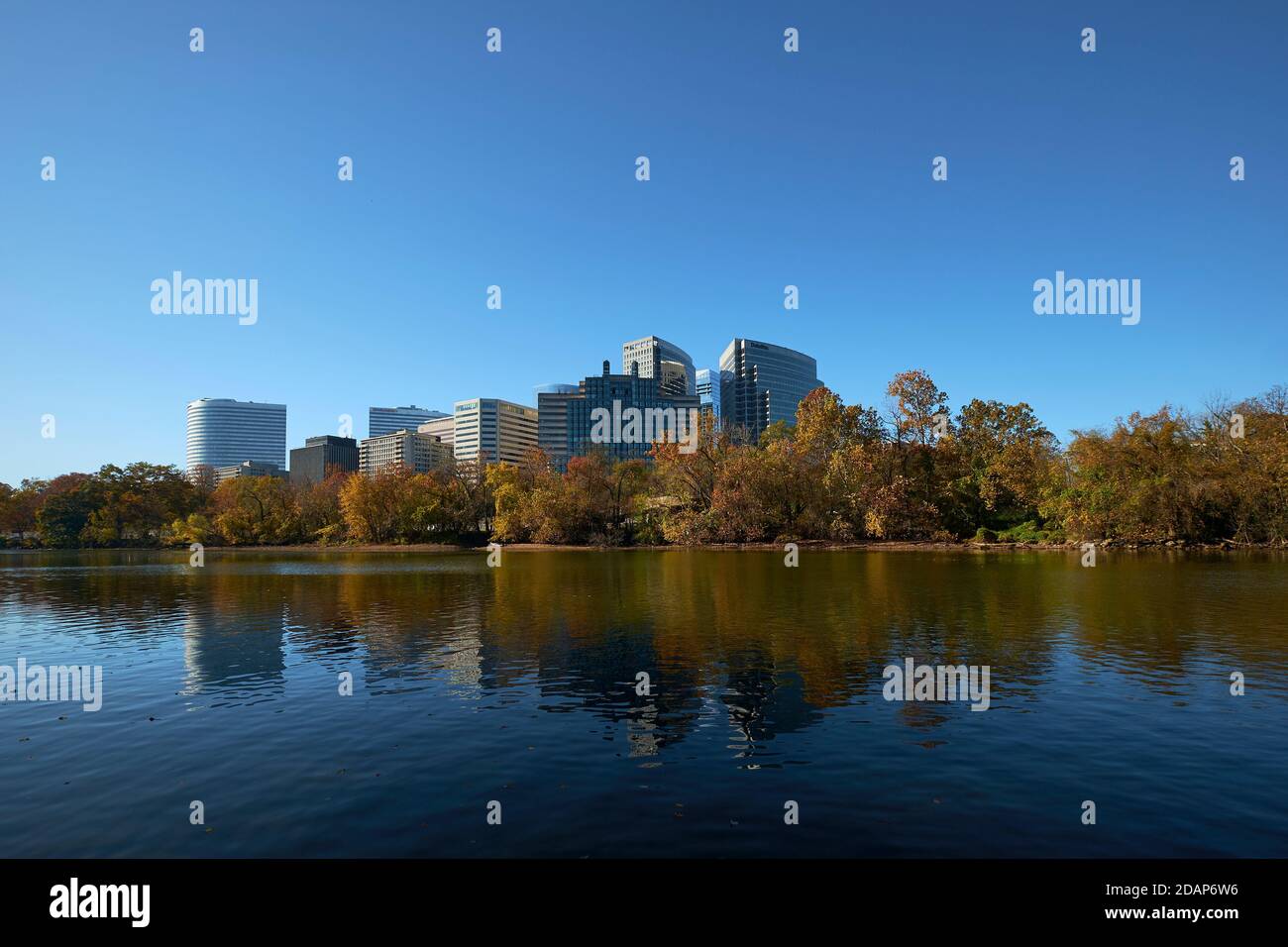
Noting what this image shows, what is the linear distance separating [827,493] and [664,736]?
85331 millimetres

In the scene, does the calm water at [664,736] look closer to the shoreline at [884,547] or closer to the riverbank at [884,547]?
the shoreline at [884,547]

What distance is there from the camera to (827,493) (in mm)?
96750

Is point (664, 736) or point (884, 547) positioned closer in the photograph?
point (664, 736)

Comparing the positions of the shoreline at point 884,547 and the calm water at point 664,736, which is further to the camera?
the shoreline at point 884,547

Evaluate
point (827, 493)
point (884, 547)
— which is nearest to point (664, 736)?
point (884, 547)

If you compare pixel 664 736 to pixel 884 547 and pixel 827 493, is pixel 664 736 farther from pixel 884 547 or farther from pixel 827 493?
pixel 827 493

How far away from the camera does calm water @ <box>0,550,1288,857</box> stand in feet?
35.7

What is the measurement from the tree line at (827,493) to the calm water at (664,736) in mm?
51156

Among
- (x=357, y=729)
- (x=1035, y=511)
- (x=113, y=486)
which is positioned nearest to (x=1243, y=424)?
(x=1035, y=511)

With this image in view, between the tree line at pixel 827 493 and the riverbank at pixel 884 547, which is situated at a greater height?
the tree line at pixel 827 493

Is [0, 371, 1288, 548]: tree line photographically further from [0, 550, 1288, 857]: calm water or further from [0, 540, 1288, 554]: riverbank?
[0, 550, 1288, 857]: calm water

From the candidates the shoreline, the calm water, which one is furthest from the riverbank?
the calm water

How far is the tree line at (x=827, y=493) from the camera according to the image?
75.2m

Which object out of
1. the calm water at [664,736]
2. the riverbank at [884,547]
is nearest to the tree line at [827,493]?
the riverbank at [884,547]
